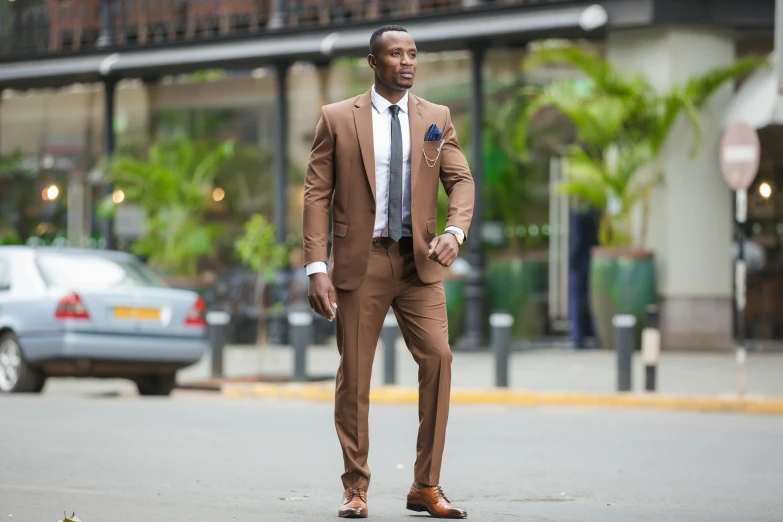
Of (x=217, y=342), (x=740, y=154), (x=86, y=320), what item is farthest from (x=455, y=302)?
(x=86, y=320)

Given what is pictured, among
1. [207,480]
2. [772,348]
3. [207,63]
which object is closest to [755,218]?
[772,348]

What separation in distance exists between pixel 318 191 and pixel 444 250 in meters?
0.65

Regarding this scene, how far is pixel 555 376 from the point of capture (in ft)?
50.8

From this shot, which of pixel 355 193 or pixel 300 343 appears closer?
pixel 355 193

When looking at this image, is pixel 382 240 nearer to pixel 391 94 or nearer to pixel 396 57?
pixel 391 94

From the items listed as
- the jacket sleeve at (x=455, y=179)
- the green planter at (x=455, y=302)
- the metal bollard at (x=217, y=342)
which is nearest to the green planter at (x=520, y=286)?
the green planter at (x=455, y=302)

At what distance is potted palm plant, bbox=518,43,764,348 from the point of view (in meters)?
18.1

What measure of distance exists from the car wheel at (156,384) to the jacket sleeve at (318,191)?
851 cm

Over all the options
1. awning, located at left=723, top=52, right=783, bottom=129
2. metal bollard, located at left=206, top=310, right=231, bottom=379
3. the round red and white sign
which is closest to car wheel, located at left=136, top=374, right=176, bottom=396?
metal bollard, located at left=206, top=310, right=231, bottom=379

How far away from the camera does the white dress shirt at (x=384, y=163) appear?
20.5 ft

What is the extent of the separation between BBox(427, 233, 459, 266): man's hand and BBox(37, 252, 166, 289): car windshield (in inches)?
325

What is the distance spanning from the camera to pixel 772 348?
19.0 meters

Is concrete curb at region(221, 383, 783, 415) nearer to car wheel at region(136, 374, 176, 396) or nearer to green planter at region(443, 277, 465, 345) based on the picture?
car wheel at region(136, 374, 176, 396)

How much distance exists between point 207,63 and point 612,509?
16.0m
